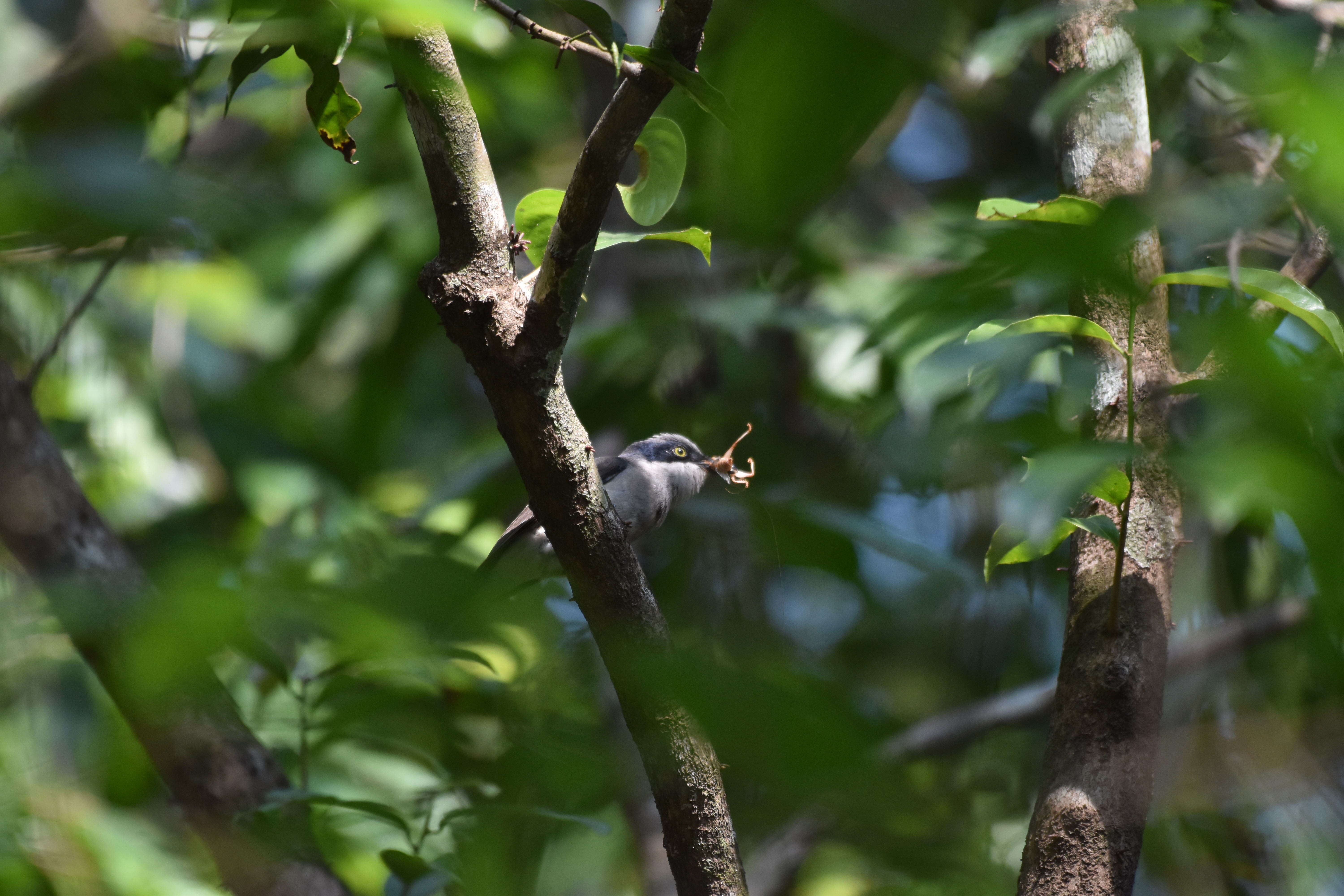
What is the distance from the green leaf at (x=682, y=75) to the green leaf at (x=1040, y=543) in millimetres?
802

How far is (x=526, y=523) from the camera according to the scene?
3.48 metres

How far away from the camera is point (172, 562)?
2.44 feet

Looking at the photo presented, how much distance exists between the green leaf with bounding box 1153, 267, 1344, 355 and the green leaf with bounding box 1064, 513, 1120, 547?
39 cm

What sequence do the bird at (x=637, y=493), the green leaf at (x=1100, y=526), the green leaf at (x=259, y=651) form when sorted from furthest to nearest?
the bird at (x=637, y=493) < the green leaf at (x=1100, y=526) < the green leaf at (x=259, y=651)

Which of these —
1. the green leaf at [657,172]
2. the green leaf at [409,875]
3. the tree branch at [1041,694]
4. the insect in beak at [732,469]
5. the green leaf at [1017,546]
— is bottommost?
the tree branch at [1041,694]

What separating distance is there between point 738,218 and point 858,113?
70mm

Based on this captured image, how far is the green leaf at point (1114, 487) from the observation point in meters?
1.41

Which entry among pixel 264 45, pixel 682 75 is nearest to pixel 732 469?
pixel 682 75

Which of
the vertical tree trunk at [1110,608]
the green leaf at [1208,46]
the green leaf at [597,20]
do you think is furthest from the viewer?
the green leaf at [1208,46]

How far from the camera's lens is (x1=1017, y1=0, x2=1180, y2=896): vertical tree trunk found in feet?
5.86

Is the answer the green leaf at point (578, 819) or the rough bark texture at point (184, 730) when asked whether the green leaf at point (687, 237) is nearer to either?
the green leaf at point (578, 819)

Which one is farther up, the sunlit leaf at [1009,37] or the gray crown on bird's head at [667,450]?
the sunlit leaf at [1009,37]

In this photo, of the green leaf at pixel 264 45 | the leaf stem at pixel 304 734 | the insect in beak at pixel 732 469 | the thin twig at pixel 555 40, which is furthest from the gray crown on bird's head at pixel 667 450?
the green leaf at pixel 264 45

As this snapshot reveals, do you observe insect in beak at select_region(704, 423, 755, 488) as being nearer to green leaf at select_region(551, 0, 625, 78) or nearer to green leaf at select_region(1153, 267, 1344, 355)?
green leaf at select_region(1153, 267, 1344, 355)
